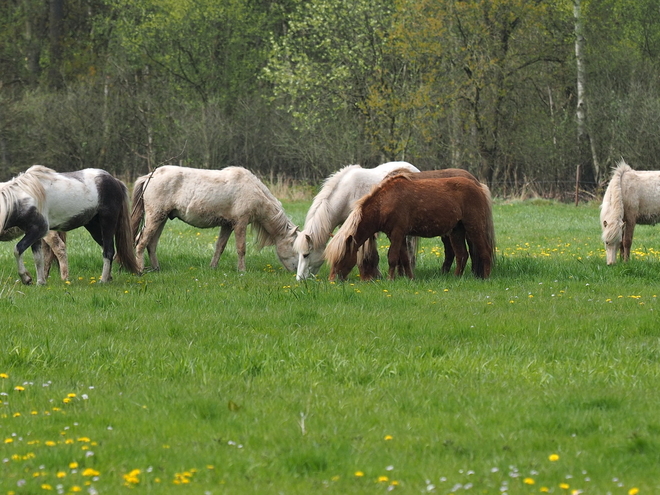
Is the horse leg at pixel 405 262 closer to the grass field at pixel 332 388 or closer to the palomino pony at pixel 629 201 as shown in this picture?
the grass field at pixel 332 388

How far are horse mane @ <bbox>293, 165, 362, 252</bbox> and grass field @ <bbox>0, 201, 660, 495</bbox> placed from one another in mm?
1163

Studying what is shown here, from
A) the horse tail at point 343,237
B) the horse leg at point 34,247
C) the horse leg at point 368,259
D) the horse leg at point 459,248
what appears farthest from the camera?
the horse leg at point 459,248

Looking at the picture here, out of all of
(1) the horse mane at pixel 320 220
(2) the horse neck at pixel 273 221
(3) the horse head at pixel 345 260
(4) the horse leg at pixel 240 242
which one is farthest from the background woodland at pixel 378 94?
(3) the horse head at pixel 345 260

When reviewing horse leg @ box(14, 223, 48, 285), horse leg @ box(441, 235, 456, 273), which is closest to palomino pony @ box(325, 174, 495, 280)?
horse leg @ box(441, 235, 456, 273)

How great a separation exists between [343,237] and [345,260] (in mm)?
377

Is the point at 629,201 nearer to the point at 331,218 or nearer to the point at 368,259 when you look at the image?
the point at 368,259

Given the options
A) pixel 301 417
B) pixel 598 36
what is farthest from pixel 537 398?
pixel 598 36

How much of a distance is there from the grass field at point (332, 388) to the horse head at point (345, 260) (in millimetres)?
541

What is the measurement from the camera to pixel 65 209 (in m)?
11.5

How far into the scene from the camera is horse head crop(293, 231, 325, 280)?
41.1 ft

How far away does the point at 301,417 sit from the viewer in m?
5.68

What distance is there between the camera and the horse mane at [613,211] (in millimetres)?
13570

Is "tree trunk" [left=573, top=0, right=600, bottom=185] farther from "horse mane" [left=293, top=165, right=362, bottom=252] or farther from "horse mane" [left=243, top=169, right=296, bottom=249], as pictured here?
"horse mane" [left=293, top=165, right=362, bottom=252]

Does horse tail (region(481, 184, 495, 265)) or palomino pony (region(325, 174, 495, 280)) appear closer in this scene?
palomino pony (region(325, 174, 495, 280))
